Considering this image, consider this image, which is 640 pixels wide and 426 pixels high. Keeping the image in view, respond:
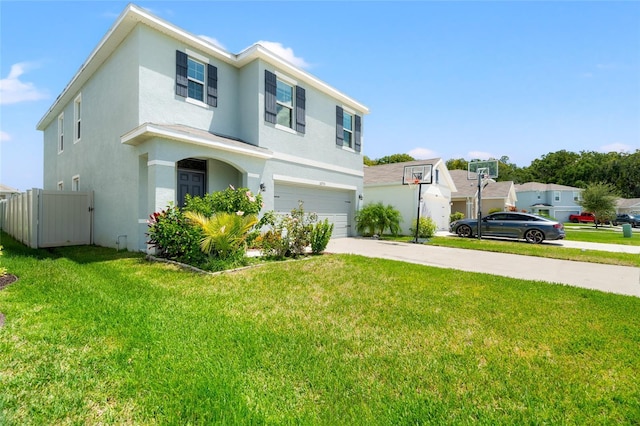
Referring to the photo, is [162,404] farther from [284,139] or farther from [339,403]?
[284,139]

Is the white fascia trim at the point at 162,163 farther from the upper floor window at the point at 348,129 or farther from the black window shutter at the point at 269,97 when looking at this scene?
the upper floor window at the point at 348,129

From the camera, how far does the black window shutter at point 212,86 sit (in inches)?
424

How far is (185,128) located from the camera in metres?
9.63

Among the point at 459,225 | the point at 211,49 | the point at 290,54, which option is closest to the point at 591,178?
the point at 459,225

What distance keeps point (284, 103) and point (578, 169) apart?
6636cm

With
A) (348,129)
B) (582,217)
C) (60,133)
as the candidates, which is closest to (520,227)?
(348,129)

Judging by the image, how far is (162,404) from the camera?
229cm

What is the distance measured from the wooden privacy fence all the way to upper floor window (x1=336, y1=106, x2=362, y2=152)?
1136 centimetres

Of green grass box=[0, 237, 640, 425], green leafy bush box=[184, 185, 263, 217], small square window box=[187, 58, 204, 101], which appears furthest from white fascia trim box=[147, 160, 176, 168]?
green grass box=[0, 237, 640, 425]

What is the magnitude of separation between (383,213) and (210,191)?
8769 mm

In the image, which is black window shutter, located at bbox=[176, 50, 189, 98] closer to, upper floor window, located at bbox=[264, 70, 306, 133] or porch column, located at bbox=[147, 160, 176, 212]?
upper floor window, located at bbox=[264, 70, 306, 133]

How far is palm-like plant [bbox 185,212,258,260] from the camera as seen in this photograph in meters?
7.01

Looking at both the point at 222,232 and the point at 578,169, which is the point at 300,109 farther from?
the point at 578,169

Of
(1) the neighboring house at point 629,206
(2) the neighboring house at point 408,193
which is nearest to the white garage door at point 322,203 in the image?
(2) the neighboring house at point 408,193
